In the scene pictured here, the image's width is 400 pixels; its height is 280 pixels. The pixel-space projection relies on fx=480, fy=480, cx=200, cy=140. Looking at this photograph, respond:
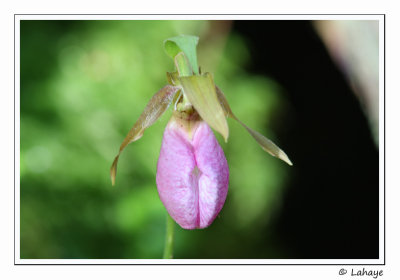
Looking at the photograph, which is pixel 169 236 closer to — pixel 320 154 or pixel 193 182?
pixel 193 182

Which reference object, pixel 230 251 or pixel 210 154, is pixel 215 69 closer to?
pixel 230 251

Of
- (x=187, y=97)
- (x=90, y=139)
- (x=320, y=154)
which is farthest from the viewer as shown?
(x=320, y=154)

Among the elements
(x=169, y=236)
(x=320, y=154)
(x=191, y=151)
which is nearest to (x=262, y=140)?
(x=191, y=151)

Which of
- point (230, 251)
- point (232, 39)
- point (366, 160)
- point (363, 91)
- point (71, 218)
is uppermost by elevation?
point (232, 39)

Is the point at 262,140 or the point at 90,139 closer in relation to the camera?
the point at 262,140

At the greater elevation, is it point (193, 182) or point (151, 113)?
point (151, 113)

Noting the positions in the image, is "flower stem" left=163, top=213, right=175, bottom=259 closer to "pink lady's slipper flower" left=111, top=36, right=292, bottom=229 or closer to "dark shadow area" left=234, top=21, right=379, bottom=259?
"pink lady's slipper flower" left=111, top=36, right=292, bottom=229
